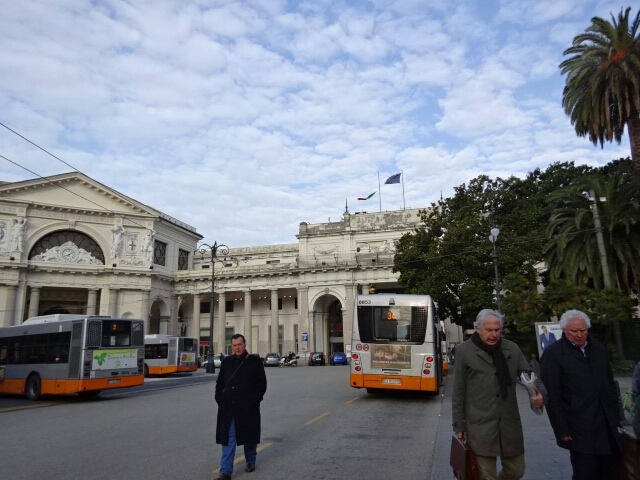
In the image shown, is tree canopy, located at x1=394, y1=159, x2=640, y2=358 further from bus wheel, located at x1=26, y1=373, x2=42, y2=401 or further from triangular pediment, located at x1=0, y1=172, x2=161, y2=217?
triangular pediment, located at x1=0, y1=172, x2=161, y2=217

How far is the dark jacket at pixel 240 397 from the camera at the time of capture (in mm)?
6523

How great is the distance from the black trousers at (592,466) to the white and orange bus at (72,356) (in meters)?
16.1

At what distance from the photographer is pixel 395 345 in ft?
50.4

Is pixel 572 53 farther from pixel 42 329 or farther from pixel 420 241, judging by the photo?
pixel 42 329

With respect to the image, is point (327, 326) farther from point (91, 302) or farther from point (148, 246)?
point (91, 302)

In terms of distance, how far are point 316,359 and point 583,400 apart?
48137 mm

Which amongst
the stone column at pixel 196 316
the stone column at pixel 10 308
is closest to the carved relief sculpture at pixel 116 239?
the stone column at pixel 10 308

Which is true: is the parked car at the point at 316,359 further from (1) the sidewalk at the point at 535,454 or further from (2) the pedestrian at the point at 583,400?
(2) the pedestrian at the point at 583,400

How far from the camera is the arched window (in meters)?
50.9

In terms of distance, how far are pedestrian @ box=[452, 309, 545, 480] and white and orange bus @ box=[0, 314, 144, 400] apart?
15399 mm

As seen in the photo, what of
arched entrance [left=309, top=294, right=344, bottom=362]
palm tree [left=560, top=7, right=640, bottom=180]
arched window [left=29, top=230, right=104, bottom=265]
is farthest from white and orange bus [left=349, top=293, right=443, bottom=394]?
arched window [left=29, top=230, right=104, bottom=265]

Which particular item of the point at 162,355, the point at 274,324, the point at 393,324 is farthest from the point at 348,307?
the point at 393,324

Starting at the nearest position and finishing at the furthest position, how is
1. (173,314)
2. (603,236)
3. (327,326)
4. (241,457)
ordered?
(241,457)
(603,236)
(327,326)
(173,314)

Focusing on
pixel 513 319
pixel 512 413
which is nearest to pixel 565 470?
pixel 512 413
